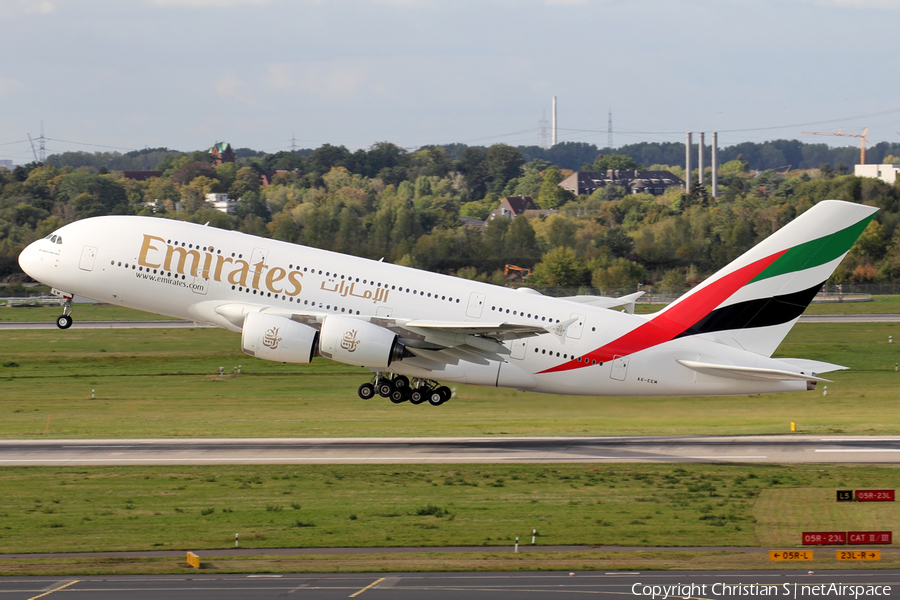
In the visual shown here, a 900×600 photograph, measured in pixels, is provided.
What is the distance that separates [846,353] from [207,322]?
54719 millimetres

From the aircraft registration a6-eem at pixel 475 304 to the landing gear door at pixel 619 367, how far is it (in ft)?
0.20

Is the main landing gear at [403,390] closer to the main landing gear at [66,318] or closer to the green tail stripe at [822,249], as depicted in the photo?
the main landing gear at [66,318]

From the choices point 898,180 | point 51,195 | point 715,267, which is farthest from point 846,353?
point 51,195

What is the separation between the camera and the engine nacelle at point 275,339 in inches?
1615

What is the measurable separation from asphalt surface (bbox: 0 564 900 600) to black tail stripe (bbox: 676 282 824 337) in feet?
48.5

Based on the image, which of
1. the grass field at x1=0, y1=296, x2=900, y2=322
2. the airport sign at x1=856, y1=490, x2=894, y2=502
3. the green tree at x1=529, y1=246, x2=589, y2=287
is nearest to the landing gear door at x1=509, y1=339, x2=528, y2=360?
the airport sign at x1=856, y1=490, x2=894, y2=502

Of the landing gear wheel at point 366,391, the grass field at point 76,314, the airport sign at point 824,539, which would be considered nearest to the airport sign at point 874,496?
the airport sign at point 824,539

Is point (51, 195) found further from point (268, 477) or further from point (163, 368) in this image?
point (268, 477)

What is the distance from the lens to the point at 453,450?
4888cm

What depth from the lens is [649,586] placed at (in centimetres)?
2964

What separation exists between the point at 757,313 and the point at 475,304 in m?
12.6

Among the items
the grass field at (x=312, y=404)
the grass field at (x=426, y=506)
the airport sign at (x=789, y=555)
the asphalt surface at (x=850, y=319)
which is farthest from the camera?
the asphalt surface at (x=850, y=319)

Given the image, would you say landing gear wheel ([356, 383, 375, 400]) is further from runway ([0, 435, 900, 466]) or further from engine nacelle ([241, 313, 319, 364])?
engine nacelle ([241, 313, 319, 364])

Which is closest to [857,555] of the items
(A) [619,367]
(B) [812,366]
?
(B) [812,366]
